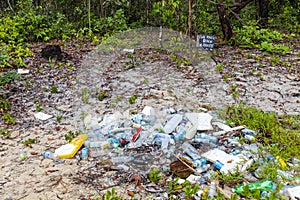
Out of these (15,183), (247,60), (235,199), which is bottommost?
(15,183)

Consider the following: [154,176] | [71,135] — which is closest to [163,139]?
[154,176]

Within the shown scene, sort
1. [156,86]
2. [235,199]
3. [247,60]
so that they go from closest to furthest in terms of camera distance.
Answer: [235,199] → [156,86] → [247,60]

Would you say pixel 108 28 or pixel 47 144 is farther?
pixel 108 28

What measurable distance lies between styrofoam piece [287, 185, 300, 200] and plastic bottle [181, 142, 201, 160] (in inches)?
29.2

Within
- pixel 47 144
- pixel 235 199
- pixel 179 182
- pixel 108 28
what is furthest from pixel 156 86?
pixel 108 28

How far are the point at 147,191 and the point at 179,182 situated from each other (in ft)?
0.83

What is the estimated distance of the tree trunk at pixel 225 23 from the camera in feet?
18.9

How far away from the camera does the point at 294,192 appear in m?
2.10

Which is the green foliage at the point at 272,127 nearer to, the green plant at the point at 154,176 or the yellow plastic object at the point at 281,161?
the yellow plastic object at the point at 281,161

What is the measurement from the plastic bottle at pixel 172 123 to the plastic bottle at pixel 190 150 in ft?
0.79

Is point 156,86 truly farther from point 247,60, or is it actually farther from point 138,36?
point 138,36

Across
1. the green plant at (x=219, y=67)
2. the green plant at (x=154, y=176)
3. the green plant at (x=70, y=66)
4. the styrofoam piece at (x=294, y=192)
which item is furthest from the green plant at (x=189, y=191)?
the green plant at (x=70, y=66)

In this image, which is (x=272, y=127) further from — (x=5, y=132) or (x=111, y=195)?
(x=5, y=132)

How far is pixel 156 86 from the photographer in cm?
421
